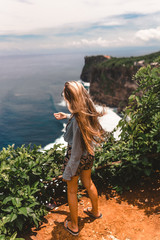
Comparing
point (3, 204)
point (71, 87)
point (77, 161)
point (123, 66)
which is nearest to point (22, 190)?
point (3, 204)

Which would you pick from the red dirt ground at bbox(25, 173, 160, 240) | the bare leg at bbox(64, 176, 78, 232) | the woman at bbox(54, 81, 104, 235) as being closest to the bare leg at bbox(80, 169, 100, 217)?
the woman at bbox(54, 81, 104, 235)

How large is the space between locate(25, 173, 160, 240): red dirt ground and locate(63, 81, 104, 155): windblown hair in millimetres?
1520

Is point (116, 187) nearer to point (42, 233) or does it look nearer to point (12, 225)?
point (42, 233)

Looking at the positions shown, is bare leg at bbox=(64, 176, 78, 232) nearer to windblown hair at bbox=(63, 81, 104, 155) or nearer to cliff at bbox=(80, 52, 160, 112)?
windblown hair at bbox=(63, 81, 104, 155)

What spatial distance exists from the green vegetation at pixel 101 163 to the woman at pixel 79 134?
0.78 metres

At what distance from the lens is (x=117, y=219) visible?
370cm

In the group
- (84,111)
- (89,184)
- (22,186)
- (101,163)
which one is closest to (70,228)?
(89,184)

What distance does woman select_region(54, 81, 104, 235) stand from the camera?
2730 mm

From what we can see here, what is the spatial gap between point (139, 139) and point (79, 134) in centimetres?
202

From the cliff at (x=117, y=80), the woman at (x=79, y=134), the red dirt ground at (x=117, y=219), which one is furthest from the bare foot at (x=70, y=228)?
the cliff at (x=117, y=80)

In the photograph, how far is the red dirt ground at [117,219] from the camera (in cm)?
337

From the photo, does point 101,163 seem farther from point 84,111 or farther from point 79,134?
point 84,111

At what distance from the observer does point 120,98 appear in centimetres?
7062

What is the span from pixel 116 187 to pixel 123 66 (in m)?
67.9
